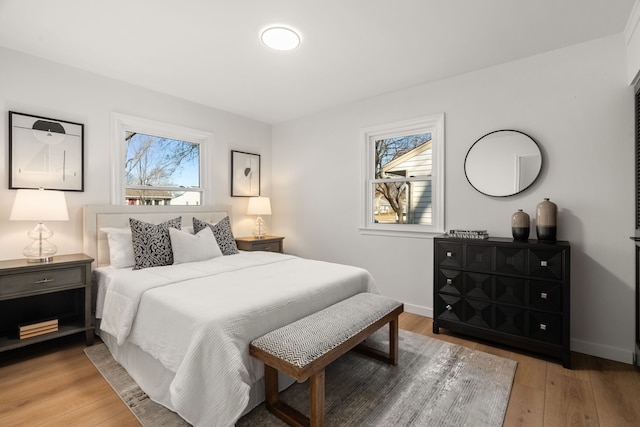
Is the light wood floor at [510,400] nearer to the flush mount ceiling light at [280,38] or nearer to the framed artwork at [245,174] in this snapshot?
the framed artwork at [245,174]

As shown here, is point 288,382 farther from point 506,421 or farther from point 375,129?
point 375,129

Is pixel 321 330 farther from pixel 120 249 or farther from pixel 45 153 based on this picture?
pixel 45 153

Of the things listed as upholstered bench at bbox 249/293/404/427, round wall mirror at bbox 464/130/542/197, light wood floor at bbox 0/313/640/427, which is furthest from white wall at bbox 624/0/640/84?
upholstered bench at bbox 249/293/404/427

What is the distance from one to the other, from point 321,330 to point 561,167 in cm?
242

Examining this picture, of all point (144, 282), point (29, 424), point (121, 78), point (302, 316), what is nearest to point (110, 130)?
point (121, 78)

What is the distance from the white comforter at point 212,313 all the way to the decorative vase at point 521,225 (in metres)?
1.27

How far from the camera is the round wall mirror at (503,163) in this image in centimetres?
275

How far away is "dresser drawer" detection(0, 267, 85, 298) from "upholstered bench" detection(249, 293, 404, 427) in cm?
188

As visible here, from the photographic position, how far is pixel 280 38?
243cm

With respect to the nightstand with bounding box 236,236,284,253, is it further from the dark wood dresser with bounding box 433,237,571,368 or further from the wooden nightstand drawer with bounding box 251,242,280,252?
the dark wood dresser with bounding box 433,237,571,368

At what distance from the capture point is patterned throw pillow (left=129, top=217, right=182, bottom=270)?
109 inches

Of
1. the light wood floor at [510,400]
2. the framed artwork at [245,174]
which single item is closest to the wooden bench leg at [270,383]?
the light wood floor at [510,400]

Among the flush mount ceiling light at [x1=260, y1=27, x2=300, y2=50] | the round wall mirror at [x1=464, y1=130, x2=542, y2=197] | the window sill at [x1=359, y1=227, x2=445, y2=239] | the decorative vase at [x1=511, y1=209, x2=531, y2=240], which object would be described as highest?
the flush mount ceiling light at [x1=260, y1=27, x2=300, y2=50]

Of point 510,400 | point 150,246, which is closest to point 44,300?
point 150,246
